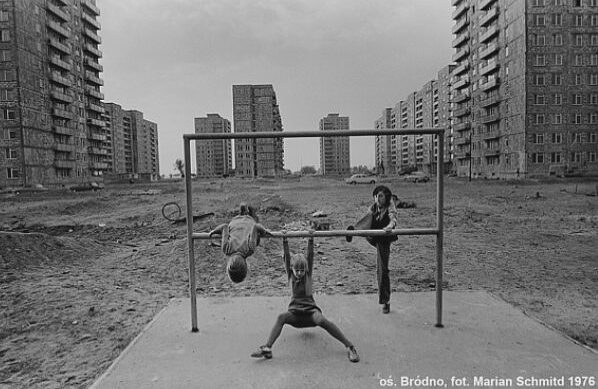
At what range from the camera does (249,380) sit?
2.85 m

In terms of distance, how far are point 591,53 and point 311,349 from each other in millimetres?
54203

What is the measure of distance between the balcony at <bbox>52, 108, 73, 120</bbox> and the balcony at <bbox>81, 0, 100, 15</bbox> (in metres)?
19.4

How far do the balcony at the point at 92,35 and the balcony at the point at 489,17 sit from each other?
57.8m

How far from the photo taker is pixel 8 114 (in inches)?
1704

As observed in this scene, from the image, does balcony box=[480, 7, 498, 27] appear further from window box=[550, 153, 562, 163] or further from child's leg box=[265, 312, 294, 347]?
child's leg box=[265, 312, 294, 347]

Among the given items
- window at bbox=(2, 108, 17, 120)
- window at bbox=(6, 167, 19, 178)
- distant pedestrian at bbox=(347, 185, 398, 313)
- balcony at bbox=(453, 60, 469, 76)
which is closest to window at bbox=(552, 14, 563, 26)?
balcony at bbox=(453, 60, 469, 76)

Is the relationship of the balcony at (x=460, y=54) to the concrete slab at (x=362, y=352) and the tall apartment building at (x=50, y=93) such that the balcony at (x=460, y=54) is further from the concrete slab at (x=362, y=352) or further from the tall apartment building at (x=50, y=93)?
the concrete slab at (x=362, y=352)

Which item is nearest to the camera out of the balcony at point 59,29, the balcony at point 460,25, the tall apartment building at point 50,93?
the tall apartment building at point 50,93

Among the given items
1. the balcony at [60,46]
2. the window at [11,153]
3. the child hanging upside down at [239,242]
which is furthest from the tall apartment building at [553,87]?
the balcony at [60,46]

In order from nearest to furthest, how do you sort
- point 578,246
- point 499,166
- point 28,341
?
point 28,341 < point 578,246 < point 499,166

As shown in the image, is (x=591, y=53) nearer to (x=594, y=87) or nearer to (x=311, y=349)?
(x=594, y=87)

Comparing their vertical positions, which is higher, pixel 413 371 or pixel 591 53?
pixel 591 53

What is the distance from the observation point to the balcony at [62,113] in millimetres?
50094

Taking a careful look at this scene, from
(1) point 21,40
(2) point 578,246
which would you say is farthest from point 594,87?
(1) point 21,40
